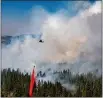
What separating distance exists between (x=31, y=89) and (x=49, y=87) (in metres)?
1.86

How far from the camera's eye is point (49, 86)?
10.9 meters

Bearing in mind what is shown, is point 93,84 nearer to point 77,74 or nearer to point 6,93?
point 77,74

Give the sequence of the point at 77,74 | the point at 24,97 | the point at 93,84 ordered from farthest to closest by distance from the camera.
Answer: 1. the point at 77,74
2. the point at 93,84
3. the point at 24,97

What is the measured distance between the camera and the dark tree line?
959 centimetres

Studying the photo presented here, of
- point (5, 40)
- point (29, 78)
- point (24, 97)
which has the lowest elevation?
point (24, 97)

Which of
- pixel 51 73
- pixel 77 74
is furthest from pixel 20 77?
pixel 77 74

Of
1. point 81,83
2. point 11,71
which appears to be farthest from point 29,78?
point 81,83

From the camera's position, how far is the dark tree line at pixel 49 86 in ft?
31.5

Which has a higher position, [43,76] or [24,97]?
[43,76]

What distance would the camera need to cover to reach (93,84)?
1096cm

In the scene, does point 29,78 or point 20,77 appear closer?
point 29,78

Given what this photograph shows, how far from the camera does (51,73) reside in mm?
11648

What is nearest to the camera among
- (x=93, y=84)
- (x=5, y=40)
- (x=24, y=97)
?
(x=24, y=97)

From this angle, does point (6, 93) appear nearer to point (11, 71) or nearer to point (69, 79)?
point (11, 71)
